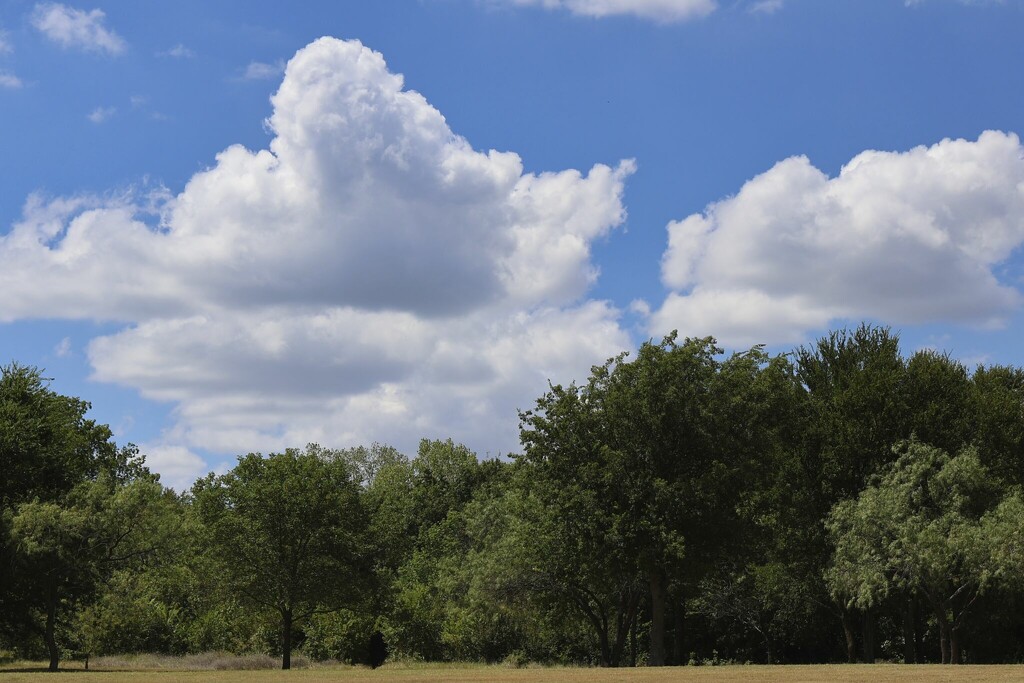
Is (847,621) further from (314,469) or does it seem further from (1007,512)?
(314,469)

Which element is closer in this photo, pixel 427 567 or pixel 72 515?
pixel 72 515

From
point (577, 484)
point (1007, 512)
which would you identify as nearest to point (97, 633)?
point (577, 484)

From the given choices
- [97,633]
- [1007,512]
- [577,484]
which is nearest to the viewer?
[1007,512]

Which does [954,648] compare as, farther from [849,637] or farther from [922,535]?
[849,637]

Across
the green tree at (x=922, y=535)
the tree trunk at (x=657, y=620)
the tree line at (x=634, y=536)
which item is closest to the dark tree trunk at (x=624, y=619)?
the tree line at (x=634, y=536)

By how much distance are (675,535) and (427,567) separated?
31092 millimetres

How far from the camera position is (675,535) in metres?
47.3

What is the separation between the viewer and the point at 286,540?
5844cm

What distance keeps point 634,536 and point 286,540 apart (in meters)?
20.4

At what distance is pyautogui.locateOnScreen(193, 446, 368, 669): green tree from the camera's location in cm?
5784

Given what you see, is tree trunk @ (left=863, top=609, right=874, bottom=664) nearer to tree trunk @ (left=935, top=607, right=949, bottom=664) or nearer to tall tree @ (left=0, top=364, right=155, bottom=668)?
tree trunk @ (left=935, top=607, right=949, bottom=664)

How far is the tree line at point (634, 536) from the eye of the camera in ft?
162

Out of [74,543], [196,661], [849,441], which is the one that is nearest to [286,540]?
[196,661]

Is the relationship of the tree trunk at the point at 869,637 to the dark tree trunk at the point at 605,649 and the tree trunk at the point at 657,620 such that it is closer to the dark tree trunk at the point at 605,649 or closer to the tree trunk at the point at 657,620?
the tree trunk at the point at 657,620
